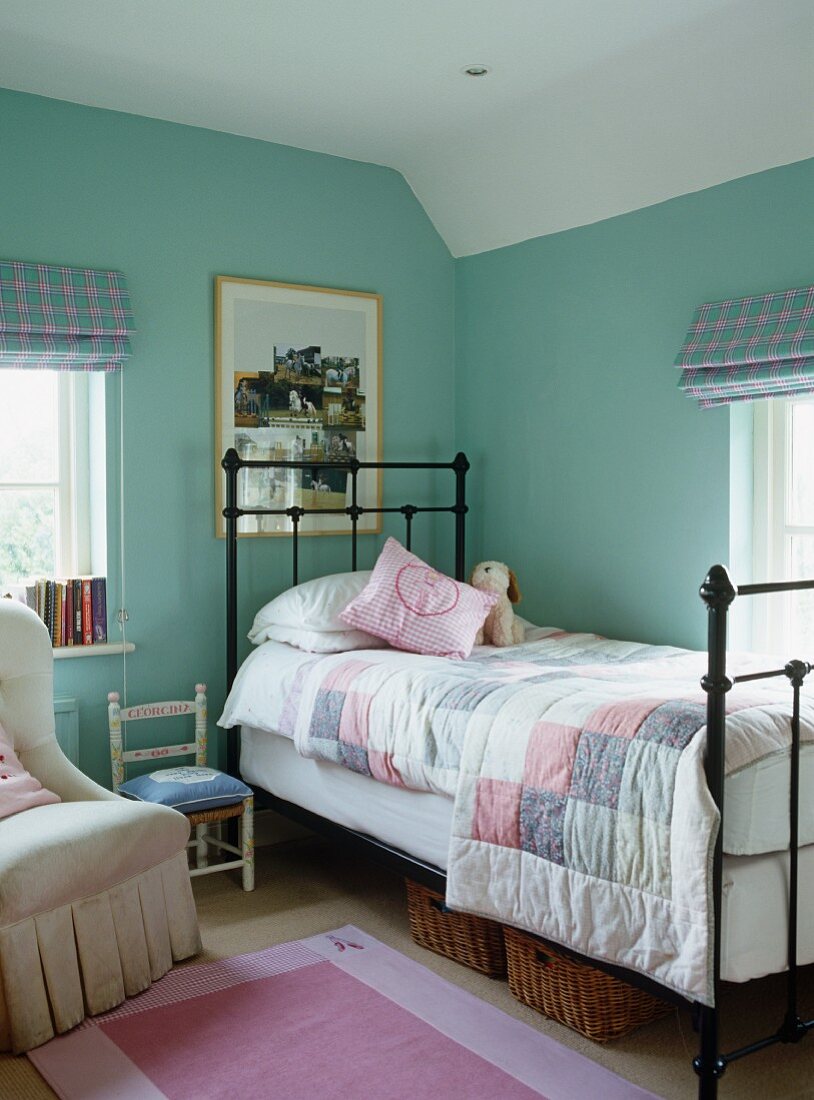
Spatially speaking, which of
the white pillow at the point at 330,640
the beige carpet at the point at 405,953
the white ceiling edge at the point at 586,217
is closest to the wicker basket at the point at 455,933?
the beige carpet at the point at 405,953

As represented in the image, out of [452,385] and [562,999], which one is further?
[452,385]

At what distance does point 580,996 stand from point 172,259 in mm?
2556

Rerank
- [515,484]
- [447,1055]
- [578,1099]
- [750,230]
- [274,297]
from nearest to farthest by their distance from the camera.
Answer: [578,1099] → [447,1055] → [750,230] → [274,297] → [515,484]

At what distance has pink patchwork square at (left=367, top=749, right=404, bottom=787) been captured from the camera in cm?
275

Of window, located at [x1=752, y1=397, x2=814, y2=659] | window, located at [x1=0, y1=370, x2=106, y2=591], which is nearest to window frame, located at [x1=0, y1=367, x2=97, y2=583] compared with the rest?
window, located at [x1=0, y1=370, x2=106, y2=591]

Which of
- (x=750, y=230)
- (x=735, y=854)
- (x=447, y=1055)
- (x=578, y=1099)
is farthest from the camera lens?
(x=750, y=230)

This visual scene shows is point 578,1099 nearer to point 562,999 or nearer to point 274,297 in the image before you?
point 562,999

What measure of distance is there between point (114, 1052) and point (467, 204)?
299cm

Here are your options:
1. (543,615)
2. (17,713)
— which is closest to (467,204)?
(543,615)

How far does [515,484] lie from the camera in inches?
161

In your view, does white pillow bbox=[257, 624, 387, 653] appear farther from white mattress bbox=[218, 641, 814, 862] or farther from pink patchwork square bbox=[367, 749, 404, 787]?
white mattress bbox=[218, 641, 814, 862]

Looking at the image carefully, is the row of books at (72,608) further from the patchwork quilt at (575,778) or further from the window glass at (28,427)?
the patchwork quilt at (575,778)

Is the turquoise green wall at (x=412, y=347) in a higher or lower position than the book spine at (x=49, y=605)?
higher

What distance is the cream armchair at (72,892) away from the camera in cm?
237
